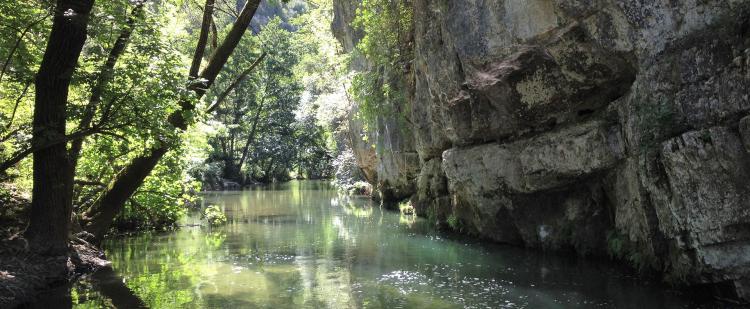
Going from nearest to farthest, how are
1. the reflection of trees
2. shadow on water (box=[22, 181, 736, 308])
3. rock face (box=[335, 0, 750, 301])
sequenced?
rock face (box=[335, 0, 750, 301]) → shadow on water (box=[22, 181, 736, 308]) → the reflection of trees

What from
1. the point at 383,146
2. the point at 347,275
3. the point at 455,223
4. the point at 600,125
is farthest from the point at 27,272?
the point at 383,146

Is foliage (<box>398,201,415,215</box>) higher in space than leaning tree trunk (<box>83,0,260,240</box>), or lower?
lower

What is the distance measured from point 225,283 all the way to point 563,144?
7.63 m

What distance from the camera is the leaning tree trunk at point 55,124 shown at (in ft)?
28.1

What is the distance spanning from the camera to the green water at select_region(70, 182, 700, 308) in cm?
923

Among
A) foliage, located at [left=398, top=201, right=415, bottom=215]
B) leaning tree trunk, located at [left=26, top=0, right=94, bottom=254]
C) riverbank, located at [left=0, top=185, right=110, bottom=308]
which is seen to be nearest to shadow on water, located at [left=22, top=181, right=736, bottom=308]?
riverbank, located at [left=0, top=185, right=110, bottom=308]

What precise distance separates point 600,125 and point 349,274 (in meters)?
5.97

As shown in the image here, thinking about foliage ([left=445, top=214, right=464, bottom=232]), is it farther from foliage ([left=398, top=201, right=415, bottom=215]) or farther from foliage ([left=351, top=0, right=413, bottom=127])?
foliage ([left=398, top=201, right=415, bottom=215])

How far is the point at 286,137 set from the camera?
54781 mm

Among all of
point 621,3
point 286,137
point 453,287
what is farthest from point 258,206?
point 286,137

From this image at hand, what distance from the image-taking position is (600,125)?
11375mm

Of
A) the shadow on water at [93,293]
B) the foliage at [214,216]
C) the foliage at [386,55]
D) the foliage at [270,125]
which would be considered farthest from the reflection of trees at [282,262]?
the foliage at [270,125]

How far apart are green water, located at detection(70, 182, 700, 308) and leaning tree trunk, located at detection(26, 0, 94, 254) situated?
1.21 m

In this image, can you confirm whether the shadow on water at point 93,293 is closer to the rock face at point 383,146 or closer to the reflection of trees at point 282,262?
the reflection of trees at point 282,262
